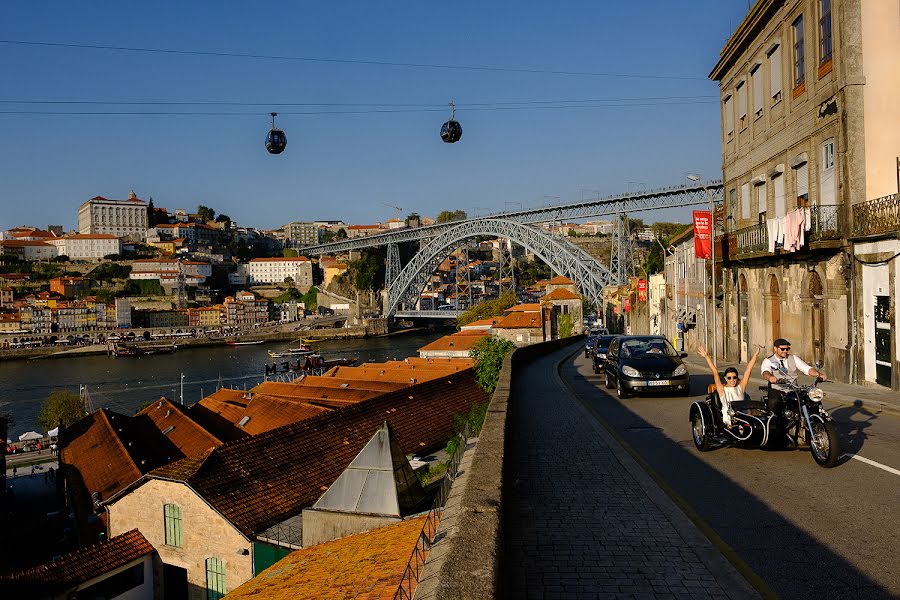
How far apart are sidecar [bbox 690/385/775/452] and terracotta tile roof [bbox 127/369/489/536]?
864 cm

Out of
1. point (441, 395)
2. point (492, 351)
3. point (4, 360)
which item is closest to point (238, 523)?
point (492, 351)

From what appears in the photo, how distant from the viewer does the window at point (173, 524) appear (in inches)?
573

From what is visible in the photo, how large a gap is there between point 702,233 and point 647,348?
28.8 ft

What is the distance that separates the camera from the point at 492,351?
58.2 feet

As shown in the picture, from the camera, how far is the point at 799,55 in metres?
14.7

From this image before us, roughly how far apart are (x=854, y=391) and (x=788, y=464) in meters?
5.52

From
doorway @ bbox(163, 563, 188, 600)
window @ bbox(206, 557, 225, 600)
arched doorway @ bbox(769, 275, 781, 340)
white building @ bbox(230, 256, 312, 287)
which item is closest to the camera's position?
window @ bbox(206, 557, 225, 600)

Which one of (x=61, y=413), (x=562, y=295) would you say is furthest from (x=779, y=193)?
(x=562, y=295)

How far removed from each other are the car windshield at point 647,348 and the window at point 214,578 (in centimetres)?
847

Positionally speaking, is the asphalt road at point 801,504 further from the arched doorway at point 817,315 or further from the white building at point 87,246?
the white building at point 87,246

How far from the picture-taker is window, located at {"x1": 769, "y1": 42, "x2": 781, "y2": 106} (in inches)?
633

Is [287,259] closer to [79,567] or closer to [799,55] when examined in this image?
[79,567]

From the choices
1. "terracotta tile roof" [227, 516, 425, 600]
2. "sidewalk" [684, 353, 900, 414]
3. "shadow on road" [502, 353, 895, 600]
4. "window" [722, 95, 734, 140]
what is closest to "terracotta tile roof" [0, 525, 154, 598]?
"terracotta tile roof" [227, 516, 425, 600]

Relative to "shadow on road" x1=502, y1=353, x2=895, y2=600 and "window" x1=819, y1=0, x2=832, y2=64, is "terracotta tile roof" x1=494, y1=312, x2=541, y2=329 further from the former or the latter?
"shadow on road" x1=502, y1=353, x2=895, y2=600
